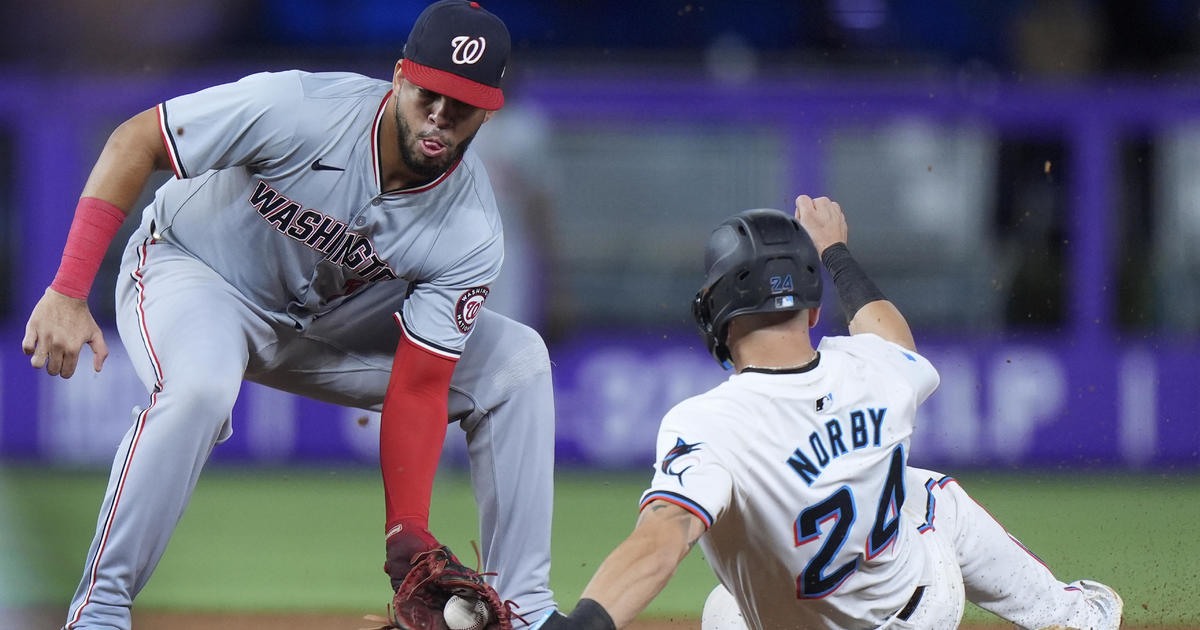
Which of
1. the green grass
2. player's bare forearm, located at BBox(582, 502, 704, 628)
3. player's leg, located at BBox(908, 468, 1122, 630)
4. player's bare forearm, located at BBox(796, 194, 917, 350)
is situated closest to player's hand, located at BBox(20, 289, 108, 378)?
player's bare forearm, located at BBox(582, 502, 704, 628)

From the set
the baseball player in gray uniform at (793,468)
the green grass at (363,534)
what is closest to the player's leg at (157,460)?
the baseball player in gray uniform at (793,468)

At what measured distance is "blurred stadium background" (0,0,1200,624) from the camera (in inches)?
324

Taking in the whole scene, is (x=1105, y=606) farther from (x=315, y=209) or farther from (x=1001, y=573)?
(x=315, y=209)

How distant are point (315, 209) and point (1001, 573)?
178cm

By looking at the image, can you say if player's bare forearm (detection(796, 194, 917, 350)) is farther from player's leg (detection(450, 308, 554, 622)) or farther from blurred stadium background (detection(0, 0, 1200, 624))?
blurred stadium background (detection(0, 0, 1200, 624))

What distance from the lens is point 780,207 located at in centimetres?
831

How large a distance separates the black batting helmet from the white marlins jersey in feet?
0.43

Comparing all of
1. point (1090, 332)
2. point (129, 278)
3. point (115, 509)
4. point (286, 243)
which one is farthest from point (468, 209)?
point (1090, 332)

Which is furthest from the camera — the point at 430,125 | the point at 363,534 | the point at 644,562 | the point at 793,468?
the point at 363,534

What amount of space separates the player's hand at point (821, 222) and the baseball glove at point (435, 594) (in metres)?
1.18

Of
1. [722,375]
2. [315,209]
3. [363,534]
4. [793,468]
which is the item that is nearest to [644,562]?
[793,468]

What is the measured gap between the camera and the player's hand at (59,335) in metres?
2.85

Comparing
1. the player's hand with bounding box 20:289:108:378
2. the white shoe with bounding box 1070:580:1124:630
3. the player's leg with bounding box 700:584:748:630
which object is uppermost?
the player's hand with bounding box 20:289:108:378

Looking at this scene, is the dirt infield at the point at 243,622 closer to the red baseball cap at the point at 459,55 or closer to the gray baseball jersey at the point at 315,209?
the gray baseball jersey at the point at 315,209
